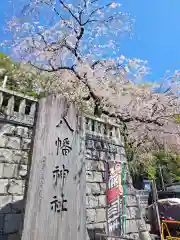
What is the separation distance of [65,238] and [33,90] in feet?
28.1

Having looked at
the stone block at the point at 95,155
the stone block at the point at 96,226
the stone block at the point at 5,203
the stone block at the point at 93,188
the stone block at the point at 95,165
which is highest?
the stone block at the point at 95,155

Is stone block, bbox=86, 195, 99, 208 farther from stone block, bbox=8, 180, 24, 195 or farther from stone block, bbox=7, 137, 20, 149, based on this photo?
stone block, bbox=7, 137, 20, 149

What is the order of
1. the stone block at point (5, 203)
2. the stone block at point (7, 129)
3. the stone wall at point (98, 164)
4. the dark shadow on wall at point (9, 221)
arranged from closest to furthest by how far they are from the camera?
the dark shadow on wall at point (9, 221) → the stone block at point (5, 203) → the stone block at point (7, 129) → the stone wall at point (98, 164)

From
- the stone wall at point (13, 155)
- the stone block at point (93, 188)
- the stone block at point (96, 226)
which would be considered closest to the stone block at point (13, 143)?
the stone wall at point (13, 155)

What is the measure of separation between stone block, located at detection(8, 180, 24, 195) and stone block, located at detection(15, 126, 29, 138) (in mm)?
1095

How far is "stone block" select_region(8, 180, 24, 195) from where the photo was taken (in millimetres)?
4207

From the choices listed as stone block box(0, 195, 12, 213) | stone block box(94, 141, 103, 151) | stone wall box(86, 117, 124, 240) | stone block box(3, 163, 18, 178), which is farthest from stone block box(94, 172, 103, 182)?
stone block box(0, 195, 12, 213)

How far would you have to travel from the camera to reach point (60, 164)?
2.93 m

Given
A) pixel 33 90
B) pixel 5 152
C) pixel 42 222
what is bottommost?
pixel 42 222

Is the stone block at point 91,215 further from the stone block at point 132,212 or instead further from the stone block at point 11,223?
the stone block at point 11,223

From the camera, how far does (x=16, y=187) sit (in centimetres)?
429

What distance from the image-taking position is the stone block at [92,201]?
16.9ft

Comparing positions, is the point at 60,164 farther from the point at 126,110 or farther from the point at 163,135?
the point at 163,135

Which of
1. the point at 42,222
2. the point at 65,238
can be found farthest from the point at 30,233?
the point at 65,238
